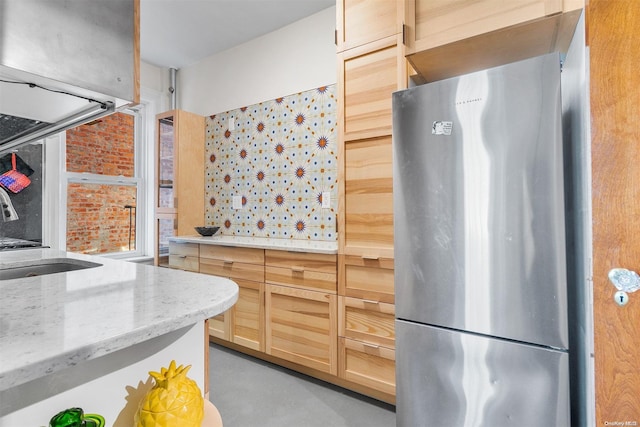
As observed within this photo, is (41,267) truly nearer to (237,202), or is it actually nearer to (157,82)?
(237,202)

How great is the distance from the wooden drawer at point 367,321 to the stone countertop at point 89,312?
1.15 meters

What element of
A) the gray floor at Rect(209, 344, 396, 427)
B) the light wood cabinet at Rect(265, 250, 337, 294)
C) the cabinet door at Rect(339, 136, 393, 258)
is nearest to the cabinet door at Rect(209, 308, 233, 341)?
the gray floor at Rect(209, 344, 396, 427)

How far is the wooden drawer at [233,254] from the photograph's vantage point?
2598mm

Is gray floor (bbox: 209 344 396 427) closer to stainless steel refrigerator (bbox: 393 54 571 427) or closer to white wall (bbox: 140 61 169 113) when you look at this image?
stainless steel refrigerator (bbox: 393 54 571 427)

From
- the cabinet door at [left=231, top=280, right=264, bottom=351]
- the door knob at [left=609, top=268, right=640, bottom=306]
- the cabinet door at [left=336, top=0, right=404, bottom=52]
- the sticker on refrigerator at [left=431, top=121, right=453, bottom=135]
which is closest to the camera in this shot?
the door knob at [left=609, top=268, right=640, bottom=306]

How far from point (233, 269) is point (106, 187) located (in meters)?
1.88

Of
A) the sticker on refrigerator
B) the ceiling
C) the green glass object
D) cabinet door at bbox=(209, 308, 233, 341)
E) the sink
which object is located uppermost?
the ceiling

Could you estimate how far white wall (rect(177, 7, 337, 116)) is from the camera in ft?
9.37

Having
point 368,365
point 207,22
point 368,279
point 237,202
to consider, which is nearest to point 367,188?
point 368,279

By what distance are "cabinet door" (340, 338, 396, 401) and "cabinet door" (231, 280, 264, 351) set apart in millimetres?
741

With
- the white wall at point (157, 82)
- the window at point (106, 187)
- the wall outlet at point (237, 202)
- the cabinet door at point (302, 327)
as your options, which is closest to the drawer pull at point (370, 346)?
the cabinet door at point (302, 327)

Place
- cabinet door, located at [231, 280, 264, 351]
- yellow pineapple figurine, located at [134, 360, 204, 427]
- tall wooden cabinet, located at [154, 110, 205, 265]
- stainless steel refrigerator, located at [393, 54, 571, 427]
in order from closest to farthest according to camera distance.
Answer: yellow pineapple figurine, located at [134, 360, 204, 427], stainless steel refrigerator, located at [393, 54, 571, 427], cabinet door, located at [231, 280, 264, 351], tall wooden cabinet, located at [154, 110, 205, 265]

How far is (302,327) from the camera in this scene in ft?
7.68

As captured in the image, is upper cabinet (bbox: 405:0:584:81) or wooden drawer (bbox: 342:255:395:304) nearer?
upper cabinet (bbox: 405:0:584:81)
